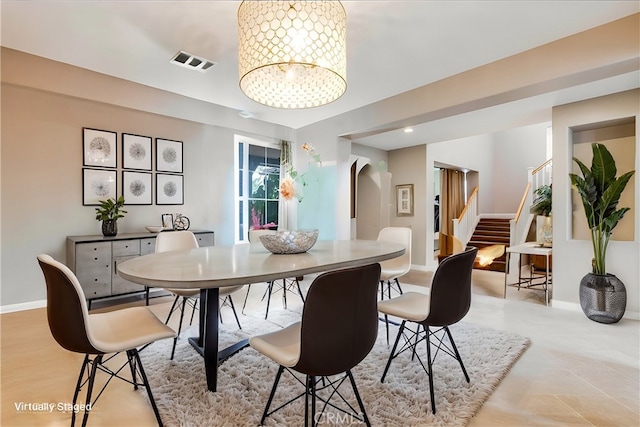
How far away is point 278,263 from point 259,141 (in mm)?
3766

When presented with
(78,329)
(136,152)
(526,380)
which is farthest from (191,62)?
(526,380)

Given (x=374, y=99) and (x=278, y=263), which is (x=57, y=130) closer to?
(x=278, y=263)

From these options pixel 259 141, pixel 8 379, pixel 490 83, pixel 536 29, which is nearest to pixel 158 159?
pixel 259 141

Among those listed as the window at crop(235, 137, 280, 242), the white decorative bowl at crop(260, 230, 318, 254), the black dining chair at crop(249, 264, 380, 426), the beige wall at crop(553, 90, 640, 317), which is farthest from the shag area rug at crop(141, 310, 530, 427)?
the window at crop(235, 137, 280, 242)

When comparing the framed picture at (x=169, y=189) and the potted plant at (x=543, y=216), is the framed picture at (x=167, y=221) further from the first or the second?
the potted plant at (x=543, y=216)

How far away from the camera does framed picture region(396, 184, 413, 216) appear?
628 cm

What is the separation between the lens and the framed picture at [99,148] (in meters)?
3.50

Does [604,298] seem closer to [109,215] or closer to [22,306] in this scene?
[109,215]

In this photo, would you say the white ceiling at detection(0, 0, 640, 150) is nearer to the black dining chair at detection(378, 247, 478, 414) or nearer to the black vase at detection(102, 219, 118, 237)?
the black vase at detection(102, 219, 118, 237)

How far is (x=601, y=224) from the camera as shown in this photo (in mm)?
3174

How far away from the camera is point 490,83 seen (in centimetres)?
296

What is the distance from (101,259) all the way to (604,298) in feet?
16.9

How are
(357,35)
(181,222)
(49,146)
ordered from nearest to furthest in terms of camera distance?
(357,35)
(49,146)
(181,222)

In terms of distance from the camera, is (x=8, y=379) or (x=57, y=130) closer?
(x=8, y=379)
